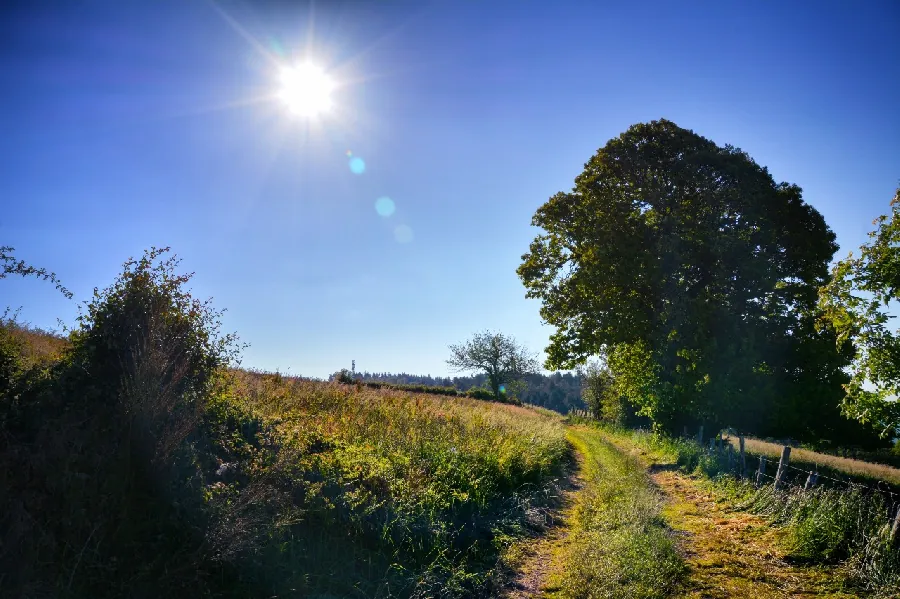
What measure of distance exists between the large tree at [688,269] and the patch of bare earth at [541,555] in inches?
366

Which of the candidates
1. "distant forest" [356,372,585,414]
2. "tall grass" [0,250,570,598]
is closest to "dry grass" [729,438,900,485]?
"tall grass" [0,250,570,598]

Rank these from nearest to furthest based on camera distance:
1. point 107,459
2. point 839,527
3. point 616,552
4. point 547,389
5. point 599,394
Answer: point 107,459 → point 616,552 → point 839,527 → point 599,394 → point 547,389

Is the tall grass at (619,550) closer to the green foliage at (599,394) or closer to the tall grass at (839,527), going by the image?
the tall grass at (839,527)

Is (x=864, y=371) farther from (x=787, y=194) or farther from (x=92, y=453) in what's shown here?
(x=92, y=453)

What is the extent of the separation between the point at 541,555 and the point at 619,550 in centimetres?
120

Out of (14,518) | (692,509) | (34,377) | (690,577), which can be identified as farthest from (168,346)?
(692,509)

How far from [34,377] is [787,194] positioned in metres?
21.9

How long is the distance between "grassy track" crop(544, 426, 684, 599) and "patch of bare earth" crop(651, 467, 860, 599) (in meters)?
0.33

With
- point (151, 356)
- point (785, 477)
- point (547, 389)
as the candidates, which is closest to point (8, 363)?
point (151, 356)

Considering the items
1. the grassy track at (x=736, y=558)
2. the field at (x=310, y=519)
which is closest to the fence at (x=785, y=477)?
the field at (x=310, y=519)

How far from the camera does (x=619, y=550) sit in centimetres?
668

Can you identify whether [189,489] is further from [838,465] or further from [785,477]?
[838,465]

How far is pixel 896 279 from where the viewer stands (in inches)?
417

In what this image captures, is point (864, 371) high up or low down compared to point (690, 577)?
up
